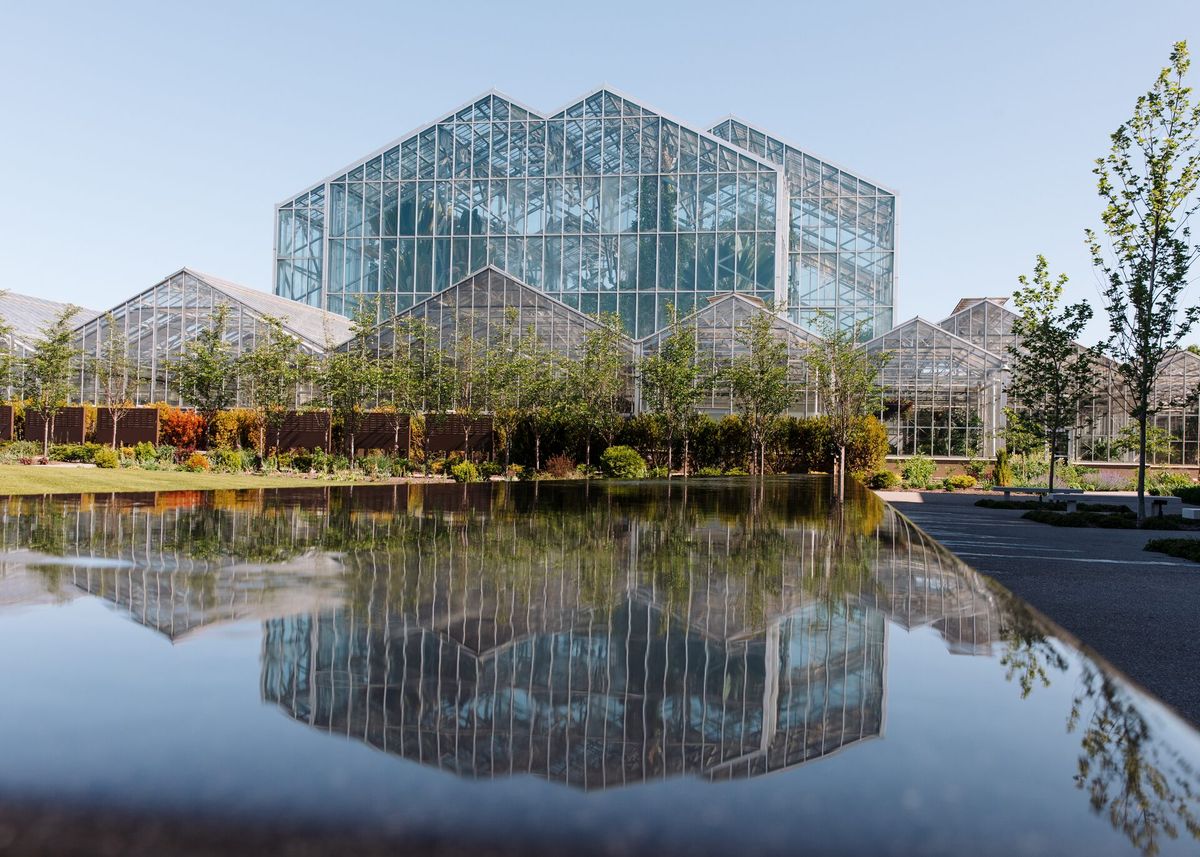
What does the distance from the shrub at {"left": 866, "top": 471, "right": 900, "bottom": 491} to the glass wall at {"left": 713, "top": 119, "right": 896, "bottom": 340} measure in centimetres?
1801

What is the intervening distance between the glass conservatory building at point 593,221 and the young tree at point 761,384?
13.0m

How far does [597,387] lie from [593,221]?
56.2 feet

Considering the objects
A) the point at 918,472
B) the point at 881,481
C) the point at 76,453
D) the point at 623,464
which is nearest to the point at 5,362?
the point at 76,453

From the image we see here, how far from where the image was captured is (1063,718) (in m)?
2.83

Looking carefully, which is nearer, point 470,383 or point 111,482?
point 111,482

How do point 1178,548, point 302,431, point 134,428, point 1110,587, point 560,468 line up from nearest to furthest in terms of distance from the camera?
point 1110,587
point 1178,548
point 560,468
point 302,431
point 134,428

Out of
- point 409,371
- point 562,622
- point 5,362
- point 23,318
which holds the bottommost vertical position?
point 562,622

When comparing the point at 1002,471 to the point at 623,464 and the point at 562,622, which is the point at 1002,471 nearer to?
the point at 623,464

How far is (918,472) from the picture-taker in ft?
95.2

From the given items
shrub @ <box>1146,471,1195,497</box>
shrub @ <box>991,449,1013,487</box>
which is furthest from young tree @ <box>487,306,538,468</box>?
shrub @ <box>1146,471,1195,497</box>

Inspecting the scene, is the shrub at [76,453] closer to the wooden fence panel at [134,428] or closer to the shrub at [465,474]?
the wooden fence panel at [134,428]

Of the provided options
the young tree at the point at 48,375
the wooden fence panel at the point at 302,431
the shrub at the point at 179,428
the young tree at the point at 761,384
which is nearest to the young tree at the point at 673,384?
the young tree at the point at 761,384

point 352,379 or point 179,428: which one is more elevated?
point 352,379

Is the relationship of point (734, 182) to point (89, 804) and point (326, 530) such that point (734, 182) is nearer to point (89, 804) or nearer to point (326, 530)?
point (326, 530)
